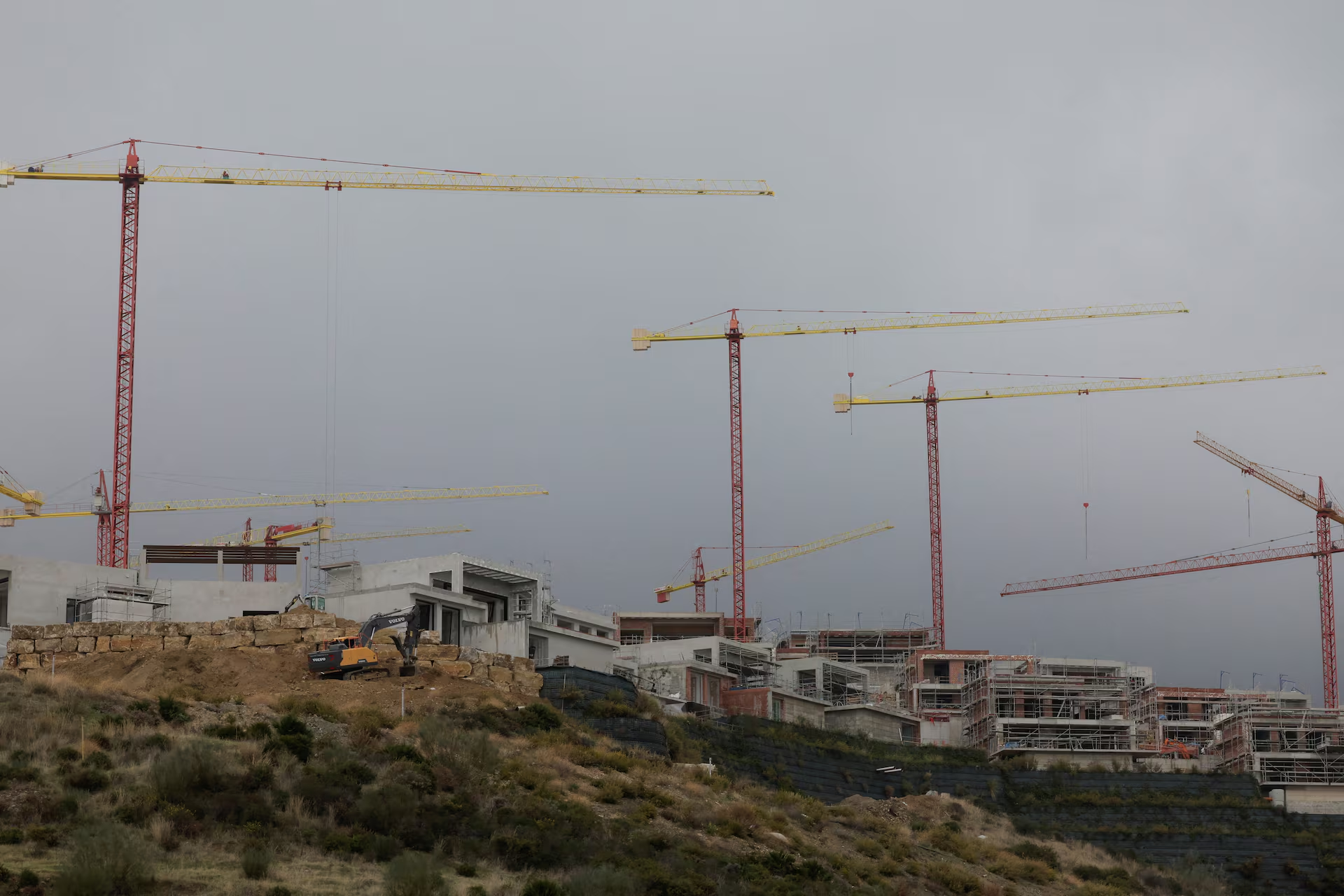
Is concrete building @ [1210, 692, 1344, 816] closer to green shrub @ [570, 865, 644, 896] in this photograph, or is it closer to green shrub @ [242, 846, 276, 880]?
green shrub @ [570, 865, 644, 896]

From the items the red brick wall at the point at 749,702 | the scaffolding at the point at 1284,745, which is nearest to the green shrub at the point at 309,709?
the red brick wall at the point at 749,702

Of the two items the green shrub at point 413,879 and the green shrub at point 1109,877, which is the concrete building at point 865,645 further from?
the green shrub at point 413,879

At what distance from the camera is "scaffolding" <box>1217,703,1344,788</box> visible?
8375cm

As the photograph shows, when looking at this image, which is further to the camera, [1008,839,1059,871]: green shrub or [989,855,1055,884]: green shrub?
[1008,839,1059,871]: green shrub

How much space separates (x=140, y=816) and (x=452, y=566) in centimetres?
3813

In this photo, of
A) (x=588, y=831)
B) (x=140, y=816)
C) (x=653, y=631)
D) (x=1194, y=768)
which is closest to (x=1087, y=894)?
(x=588, y=831)

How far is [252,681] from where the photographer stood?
49.6 m

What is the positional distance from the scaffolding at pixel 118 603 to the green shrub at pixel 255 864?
34077 mm

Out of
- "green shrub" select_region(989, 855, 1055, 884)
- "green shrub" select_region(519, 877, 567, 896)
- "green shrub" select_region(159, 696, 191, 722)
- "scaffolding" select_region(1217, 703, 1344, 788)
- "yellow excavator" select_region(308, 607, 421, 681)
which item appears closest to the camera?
"green shrub" select_region(519, 877, 567, 896)

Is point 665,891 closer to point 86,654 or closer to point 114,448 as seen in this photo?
point 86,654

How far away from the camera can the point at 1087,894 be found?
166 ft

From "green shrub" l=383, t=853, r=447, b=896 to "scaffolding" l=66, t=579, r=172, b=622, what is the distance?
35.2 metres

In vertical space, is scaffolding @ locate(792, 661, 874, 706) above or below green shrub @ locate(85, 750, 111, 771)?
below

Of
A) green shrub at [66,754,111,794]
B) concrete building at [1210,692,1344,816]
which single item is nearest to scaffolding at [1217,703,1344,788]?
concrete building at [1210,692,1344,816]
